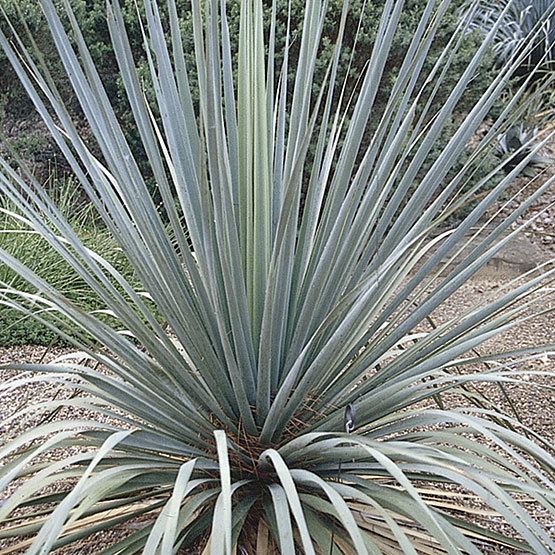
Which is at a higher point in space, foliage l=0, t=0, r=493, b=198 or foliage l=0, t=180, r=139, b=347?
foliage l=0, t=0, r=493, b=198

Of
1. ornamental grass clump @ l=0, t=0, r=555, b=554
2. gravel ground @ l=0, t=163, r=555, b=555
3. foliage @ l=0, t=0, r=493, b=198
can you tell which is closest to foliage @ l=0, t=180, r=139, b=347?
gravel ground @ l=0, t=163, r=555, b=555

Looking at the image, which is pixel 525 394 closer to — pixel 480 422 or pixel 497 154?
pixel 480 422

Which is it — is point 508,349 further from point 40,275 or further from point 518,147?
point 518,147

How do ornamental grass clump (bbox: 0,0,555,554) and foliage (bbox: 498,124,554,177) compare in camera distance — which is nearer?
ornamental grass clump (bbox: 0,0,555,554)

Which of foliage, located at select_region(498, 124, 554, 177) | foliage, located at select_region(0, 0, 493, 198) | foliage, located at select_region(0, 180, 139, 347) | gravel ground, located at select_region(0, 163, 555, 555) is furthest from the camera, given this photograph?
foliage, located at select_region(498, 124, 554, 177)

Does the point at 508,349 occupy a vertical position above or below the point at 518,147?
below

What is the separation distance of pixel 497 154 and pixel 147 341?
618 centimetres

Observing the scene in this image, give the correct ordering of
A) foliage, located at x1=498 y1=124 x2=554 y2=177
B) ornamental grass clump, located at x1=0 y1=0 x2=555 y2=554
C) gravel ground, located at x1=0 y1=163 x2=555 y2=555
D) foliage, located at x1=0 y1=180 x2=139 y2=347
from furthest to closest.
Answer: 1. foliage, located at x1=498 y1=124 x2=554 y2=177
2. foliage, located at x1=0 y1=180 x2=139 y2=347
3. gravel ground, located at x1=0 y1=163 x2=555 y2=555
4. ornamental grass clump, located at x1=0 y1=0 x2=555 y2=554

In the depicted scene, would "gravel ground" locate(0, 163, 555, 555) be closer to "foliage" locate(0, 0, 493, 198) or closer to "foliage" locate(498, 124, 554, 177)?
"foliage" locate(498, 124, 554, 177)

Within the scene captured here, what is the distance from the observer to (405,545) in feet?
3.96

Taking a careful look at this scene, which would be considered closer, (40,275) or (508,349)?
(508,349)

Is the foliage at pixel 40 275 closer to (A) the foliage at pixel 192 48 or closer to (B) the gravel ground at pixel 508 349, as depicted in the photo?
(B) the gravel ground at pixel 508 349

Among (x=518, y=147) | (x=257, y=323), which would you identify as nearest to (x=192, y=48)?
(x=518, y=147)

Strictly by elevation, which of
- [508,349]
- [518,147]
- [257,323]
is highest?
[257,323]
